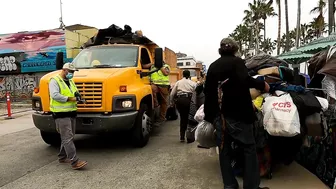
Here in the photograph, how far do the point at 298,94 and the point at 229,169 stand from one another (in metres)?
1.32

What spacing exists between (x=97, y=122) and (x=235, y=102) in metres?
2.84

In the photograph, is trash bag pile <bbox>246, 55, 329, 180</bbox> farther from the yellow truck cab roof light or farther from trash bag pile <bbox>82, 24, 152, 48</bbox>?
trash bag pile <bbox>82, 24, 152, 48</bbox>

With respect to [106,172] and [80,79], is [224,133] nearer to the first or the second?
[106,172]

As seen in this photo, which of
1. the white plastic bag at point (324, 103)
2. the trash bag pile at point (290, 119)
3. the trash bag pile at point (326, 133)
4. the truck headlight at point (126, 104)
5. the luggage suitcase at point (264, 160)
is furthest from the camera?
the truck headlight at point (126, 104)

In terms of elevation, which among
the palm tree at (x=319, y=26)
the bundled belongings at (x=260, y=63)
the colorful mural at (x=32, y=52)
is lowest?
the bundled belongings at (x=260, y=63)

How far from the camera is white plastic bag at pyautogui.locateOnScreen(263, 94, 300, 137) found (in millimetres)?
3584

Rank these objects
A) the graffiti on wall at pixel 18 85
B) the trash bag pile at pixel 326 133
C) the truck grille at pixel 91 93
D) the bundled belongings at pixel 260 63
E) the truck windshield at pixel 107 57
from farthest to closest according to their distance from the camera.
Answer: the graffiti on wall at pixel 18 85 → the truck windshield at pixel 107 57 → the truck grille at pixel 91 93 → the bundled belongings at pixel 260 63 → the trash bag pile at pixel 326 133

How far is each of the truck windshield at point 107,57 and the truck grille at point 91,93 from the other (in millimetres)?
→ 1006

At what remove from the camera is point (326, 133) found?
12.6 ft

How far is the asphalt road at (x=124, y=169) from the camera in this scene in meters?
4.30

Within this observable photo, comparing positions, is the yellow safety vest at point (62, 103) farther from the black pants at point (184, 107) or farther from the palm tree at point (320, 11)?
the palm tree at point (320, 11)

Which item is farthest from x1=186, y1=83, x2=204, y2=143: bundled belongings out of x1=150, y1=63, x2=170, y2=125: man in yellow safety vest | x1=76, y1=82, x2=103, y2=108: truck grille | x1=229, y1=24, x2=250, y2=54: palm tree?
x1=229, y1=24, x2=250, y2=54: palm tree

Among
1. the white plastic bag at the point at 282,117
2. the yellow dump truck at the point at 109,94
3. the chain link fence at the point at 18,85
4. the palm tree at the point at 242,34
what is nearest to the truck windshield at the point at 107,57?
the yellow dump truck at the point at 109,94

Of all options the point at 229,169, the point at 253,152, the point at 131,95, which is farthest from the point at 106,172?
the point at 253,152
